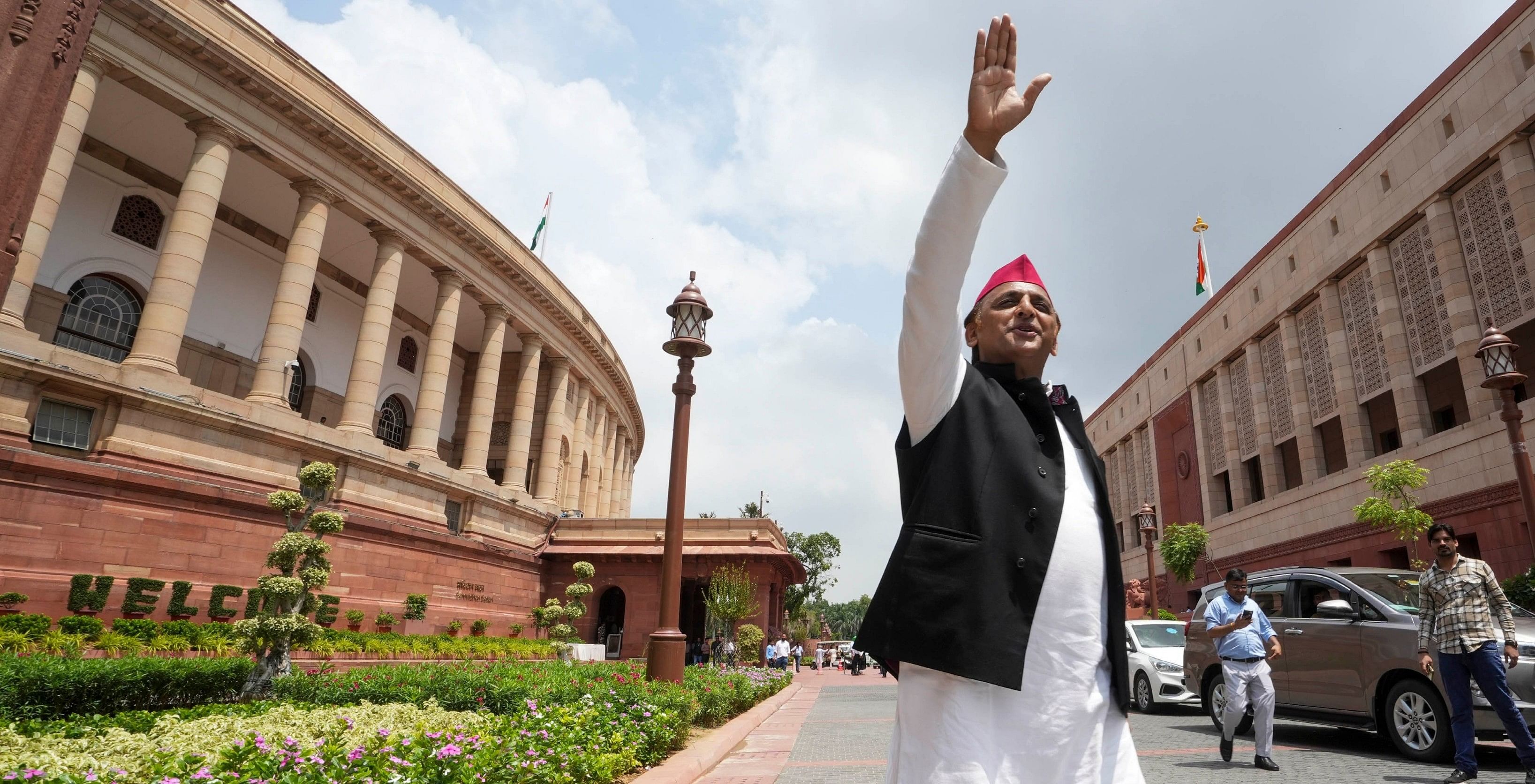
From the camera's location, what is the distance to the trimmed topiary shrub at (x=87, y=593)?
14.4m

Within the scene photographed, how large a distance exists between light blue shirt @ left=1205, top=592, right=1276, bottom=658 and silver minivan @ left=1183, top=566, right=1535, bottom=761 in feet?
2.26

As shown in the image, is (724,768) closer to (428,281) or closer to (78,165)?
(78,165)

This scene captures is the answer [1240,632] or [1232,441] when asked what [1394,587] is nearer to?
[1240,632]

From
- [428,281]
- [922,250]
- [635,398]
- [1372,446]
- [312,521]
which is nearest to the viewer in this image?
[922,250]

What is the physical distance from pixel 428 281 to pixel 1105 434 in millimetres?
40312

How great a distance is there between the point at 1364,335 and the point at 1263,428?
260 inches

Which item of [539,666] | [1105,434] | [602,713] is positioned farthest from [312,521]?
[1105,434]

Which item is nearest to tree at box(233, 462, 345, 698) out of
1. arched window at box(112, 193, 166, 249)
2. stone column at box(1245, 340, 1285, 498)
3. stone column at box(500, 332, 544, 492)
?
arched window at box(112, 193, 166, 249)

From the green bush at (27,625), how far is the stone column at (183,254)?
6.57 meters

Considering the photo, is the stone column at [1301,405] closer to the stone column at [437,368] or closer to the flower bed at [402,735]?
the flower bed at [402,735]

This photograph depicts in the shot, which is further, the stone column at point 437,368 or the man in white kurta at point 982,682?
the stone column at point 437,368

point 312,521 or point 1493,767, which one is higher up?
point 312,521

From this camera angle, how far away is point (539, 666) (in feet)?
41.0

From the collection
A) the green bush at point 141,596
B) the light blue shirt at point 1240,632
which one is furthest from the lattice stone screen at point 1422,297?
the green bush at point 141,596
